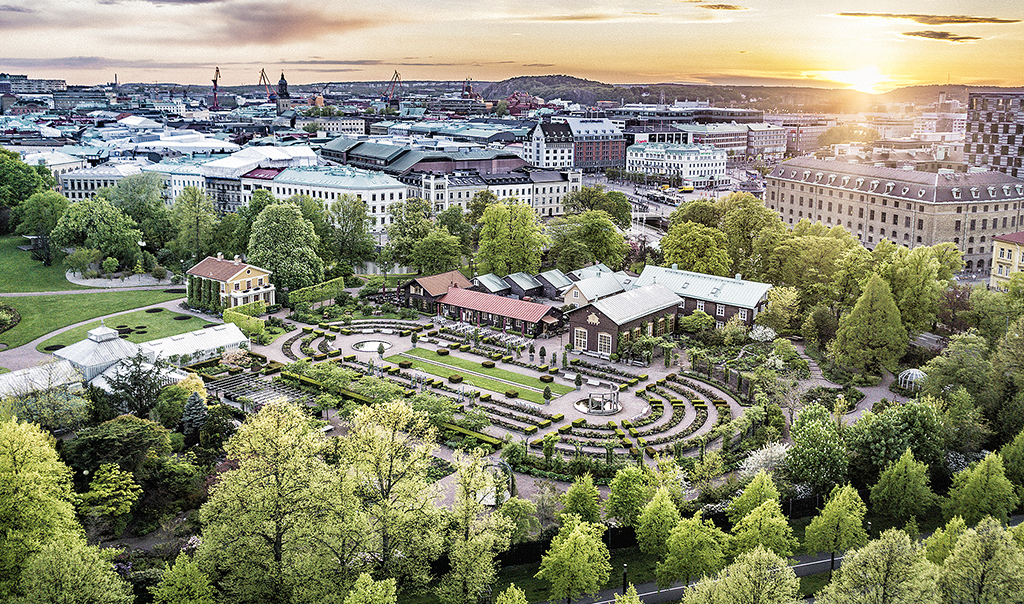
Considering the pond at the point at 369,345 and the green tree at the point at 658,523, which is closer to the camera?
the green tree at the point at 658,523

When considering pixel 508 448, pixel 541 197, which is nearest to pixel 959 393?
pixel 508 448

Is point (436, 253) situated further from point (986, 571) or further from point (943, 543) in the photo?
point (986, 571)

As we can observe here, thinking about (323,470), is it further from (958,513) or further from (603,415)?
(958,513)

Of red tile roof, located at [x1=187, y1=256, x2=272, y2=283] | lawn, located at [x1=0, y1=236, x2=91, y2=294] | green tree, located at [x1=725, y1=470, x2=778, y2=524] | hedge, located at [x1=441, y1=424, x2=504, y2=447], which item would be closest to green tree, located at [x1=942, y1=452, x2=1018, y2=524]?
green tree, located at [x1=725, y1=470, x2=778, y2=524]

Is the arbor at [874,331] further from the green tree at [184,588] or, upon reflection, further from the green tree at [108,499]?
the green tree at [108,499]

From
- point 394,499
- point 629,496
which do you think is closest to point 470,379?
point 629,496

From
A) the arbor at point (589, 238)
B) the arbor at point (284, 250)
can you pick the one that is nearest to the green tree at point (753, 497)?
the arbor at point (589, 238)

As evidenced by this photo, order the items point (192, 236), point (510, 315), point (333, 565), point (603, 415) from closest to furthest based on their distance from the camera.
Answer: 1. point (333, 565)
2. point (603, 415)
3. point (510, 315)
4. point (192, 236)
